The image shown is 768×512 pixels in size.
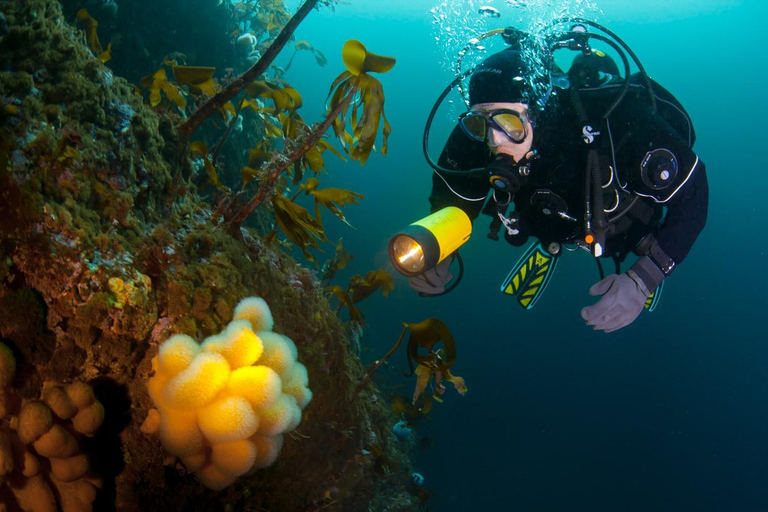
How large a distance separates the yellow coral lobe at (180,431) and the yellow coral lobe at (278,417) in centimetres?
24

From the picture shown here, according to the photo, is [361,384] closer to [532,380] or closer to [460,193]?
[460,193]

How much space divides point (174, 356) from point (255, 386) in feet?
1.07

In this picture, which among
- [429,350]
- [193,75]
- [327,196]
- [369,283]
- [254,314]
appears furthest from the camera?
[369,283]

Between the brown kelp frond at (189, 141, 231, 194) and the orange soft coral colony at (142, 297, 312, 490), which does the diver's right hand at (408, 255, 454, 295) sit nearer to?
the brown kelp frond at (189, 141, 231, 194)

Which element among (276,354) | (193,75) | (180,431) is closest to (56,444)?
(180,431)

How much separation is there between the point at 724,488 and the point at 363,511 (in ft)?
79.5

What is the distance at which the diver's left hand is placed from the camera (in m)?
2.69

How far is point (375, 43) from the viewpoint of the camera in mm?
49688

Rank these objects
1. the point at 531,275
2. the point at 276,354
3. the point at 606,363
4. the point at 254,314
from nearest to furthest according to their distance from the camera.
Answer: the point at 276,354, the point at 254,314, the point at 531,275, the point at 606,363

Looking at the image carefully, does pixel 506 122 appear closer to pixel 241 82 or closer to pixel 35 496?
pixel 241 82

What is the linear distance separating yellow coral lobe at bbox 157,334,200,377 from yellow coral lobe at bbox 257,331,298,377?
10.2 inches

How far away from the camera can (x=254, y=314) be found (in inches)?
66.2

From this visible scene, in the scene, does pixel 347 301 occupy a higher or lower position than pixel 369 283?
lower

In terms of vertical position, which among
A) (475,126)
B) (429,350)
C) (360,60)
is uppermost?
(475,126)
